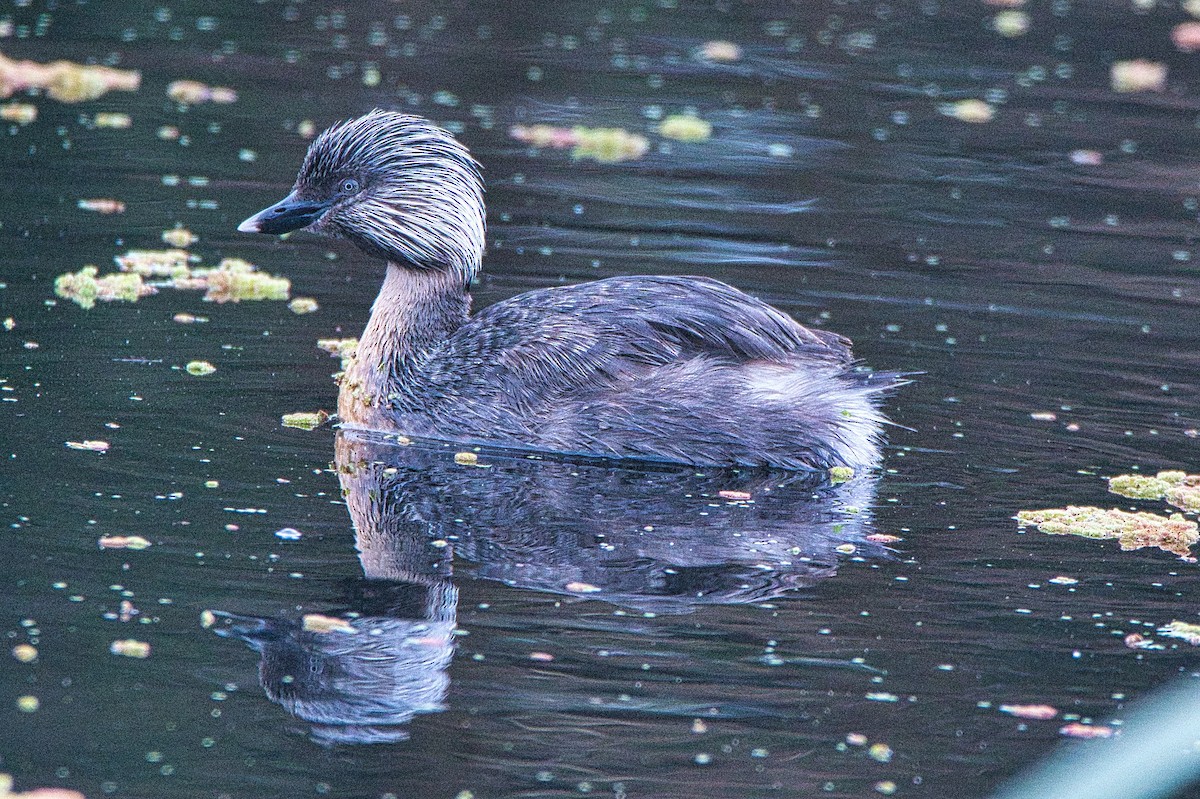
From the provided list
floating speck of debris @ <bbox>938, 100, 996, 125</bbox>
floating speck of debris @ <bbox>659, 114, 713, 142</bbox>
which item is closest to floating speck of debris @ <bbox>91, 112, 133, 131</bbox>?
floating speck of debris @ <bbox>659, 114, 713, 142</bbox>

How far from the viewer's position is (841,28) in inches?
714

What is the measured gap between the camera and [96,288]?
30.6 feet

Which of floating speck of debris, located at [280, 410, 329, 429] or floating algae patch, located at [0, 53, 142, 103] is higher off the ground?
floating algae patch, located at [0, 53, 142, 103]

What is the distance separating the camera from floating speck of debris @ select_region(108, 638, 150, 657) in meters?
5.28

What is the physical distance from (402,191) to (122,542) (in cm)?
261

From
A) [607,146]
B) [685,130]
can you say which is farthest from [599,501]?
[685,130]

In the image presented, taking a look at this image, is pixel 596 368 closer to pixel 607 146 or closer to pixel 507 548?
pixel 507 548

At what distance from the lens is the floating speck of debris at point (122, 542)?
611 cm

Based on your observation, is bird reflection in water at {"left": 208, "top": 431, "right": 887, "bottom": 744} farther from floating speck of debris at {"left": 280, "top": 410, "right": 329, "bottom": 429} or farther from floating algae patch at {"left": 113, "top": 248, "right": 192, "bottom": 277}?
floating algae patch at {"left": 113, "top": 248, "right": 192, "bottom": 277}

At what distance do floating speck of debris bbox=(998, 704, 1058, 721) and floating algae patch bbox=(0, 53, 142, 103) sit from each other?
35.1 ft

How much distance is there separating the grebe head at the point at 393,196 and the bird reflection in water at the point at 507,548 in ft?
3.27

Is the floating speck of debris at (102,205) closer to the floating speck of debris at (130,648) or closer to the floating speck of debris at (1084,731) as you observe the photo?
the floating speck of debris at (130,648)

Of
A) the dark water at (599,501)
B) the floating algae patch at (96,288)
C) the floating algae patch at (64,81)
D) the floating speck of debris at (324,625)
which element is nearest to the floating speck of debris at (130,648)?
the dark water at (599,501)

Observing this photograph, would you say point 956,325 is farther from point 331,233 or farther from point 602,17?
point 602,17
